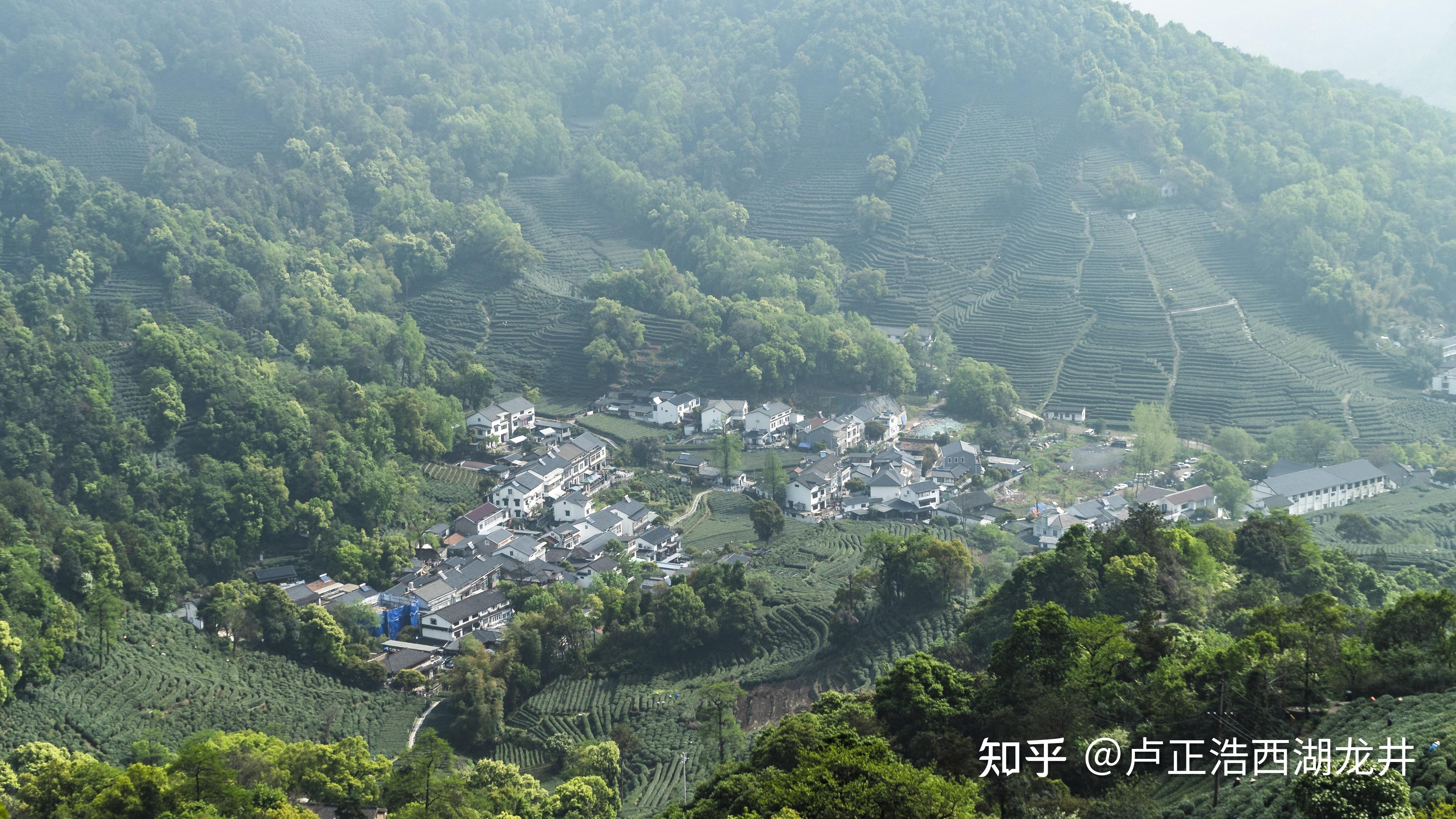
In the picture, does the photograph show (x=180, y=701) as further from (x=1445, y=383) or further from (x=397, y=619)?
(x=1445, y=383)

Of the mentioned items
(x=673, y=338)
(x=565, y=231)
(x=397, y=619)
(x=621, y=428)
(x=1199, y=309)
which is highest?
(x=565, y=231)

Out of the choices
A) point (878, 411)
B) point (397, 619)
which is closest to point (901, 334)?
point (878, 411)

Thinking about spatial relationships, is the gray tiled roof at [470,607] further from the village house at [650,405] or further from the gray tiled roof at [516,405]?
the village house at [650,405]

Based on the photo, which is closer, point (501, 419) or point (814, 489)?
point (814, 489)

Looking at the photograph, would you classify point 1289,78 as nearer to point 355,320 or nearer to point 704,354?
point 704,354

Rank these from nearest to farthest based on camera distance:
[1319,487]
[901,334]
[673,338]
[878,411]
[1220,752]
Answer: [1220,752]
[1319,487]
[878,411]
[673,338]
[901,334]

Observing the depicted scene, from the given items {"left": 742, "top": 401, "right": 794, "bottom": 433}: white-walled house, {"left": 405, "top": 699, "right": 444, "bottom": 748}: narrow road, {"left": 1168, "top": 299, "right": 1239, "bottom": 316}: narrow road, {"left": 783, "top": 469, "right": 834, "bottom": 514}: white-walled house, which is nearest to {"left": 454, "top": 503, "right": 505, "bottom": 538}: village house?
{"left": 405, "top": 699, "right": 444, "bottom": 748}: narrow road
